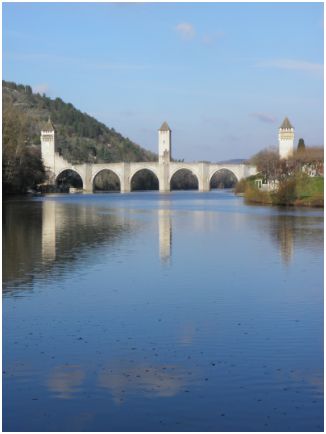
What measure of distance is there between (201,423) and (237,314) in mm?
5283

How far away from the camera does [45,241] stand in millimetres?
25297

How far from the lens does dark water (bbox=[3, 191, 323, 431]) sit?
7840 millimetres

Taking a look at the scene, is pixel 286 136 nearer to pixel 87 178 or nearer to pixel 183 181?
pixel 87 178

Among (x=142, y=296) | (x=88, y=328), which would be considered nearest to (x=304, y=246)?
(x=142, y=296)

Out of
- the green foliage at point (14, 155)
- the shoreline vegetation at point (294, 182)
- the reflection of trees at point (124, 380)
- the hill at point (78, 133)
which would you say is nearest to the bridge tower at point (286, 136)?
the shoreline vegetation at point (294, 182)

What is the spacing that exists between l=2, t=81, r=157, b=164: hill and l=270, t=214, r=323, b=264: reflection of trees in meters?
Result: 116

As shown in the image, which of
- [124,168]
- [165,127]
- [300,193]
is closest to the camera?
[300,193]

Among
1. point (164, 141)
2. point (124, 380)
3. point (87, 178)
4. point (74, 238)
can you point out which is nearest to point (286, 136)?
point (164, 141)

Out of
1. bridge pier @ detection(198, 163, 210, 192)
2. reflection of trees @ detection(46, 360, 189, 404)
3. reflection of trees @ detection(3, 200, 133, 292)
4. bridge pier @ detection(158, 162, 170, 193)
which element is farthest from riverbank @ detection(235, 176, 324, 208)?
bridge pier @ detection(158, 162, 170, 193)

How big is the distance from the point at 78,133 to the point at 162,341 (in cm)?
16949

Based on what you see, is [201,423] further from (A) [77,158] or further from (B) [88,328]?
(A) [77,158]

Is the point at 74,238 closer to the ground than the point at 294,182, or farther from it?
closer to the ground

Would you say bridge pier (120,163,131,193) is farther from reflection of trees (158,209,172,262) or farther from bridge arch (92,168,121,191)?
→ reflection of trees (158,209,172,262)

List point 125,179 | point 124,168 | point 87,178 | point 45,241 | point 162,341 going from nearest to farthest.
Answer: point 162,341 < point 45,241 < point 87,178 < point 124,168 < point 125,179
